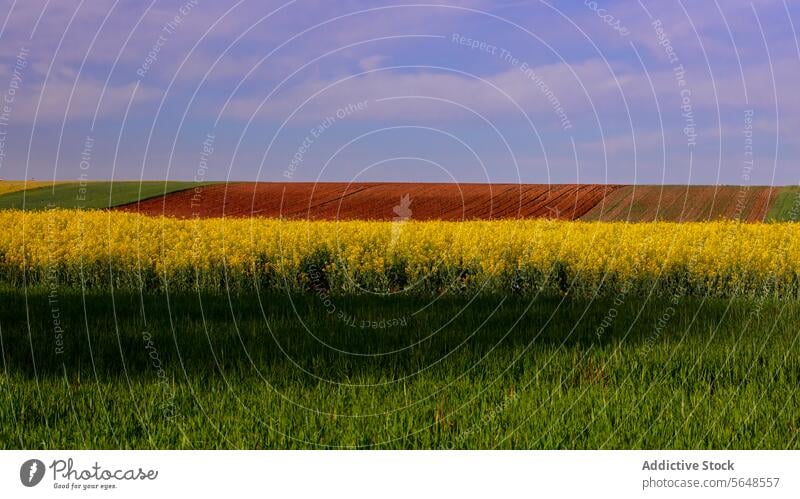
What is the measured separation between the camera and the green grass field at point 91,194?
35.2 metres

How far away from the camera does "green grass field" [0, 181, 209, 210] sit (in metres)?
35.2

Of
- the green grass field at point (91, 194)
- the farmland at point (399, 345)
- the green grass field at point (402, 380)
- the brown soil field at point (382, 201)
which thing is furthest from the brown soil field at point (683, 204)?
the green grass field at point (402, 380)

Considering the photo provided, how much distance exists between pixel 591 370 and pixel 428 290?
21.0 feet

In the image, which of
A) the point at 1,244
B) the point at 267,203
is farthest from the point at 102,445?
the point at 267,203

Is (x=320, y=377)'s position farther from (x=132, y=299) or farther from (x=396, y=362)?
(x=132, y=299)

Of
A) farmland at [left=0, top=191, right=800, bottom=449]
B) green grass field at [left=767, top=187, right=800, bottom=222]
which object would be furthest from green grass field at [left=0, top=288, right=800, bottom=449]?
green grass field at [left=767, top=187, right=800, bottom=222]

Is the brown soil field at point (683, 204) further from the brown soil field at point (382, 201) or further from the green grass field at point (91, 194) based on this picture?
the green grass field at point (91, 194)

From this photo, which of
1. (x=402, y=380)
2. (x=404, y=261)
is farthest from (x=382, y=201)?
(x=402, y=380)

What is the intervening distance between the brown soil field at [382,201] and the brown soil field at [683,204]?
794 millimetres

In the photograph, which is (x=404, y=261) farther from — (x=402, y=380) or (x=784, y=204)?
(x=784, y=204)

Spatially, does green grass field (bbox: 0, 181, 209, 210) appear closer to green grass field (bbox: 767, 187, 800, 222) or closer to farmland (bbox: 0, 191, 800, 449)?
farmland (bbox: 0, 191, 800, 449)

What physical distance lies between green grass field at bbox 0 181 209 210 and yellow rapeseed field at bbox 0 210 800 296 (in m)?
20.3

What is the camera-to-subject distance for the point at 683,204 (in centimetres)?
3158

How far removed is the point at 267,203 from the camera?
32.0 meters
